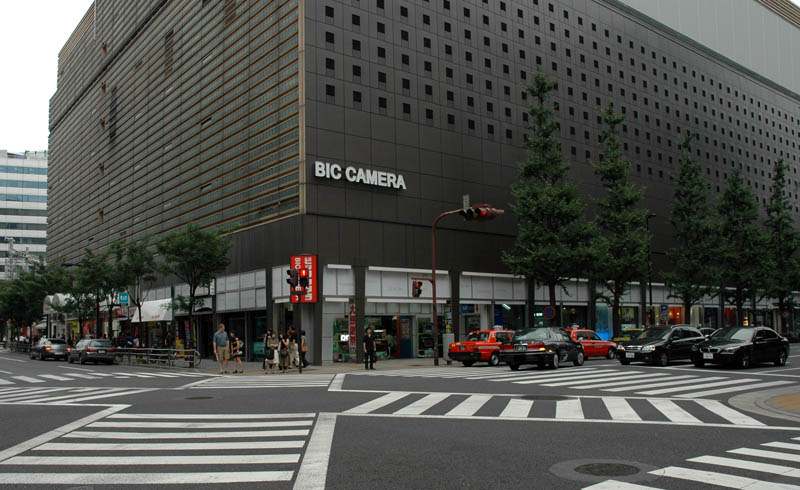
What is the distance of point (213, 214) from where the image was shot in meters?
44.2

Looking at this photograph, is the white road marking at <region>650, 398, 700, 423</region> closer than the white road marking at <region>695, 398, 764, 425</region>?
No

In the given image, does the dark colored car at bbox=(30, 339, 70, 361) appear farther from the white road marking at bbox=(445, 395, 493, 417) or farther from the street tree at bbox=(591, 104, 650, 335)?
the white road marking at bbox=(445, 395, 493, 417)

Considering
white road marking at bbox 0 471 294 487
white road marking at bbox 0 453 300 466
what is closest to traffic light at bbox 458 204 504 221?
white road marking at bbox 0 453 300 466

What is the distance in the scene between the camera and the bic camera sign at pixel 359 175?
1373 inches

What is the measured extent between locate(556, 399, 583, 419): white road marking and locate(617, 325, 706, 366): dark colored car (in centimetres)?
1247

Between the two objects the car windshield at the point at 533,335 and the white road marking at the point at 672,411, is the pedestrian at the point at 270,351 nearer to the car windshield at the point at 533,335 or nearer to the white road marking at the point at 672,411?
the car windshield at the point at 533,335

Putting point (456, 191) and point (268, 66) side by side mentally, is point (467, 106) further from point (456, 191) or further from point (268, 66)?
point (268, 66)

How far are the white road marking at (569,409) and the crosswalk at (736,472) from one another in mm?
3577

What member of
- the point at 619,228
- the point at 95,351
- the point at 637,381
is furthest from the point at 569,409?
the point at 95,351

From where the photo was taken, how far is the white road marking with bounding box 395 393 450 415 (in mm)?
12617

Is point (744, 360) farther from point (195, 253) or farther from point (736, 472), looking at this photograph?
point (195, 253)

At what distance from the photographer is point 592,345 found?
3159 centimetres

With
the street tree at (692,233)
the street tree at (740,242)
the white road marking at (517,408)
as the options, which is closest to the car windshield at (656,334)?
the white road marking at (517,408)

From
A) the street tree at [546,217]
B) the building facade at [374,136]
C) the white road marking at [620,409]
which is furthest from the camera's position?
the street tree at [546,217]
